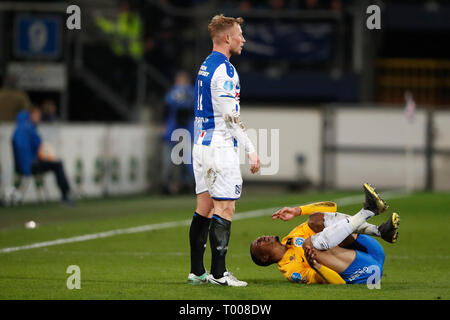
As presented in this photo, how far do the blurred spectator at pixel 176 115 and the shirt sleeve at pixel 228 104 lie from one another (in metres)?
13.6

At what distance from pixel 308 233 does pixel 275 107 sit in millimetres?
17177

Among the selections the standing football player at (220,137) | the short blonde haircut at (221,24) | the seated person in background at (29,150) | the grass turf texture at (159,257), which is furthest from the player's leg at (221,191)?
the seated person in background at (29,150)

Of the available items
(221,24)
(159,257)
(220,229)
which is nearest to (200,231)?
(220,229)

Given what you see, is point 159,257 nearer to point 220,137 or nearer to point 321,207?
point 321,207

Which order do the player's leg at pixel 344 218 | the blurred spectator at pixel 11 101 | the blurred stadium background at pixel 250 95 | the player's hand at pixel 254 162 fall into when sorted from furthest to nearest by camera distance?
the blurred stadium background at pixel 250 95 < the blurred spectator at pixel 11 101 < the player's leg at pixel 344 218 < the player's hand at pixel 254 162

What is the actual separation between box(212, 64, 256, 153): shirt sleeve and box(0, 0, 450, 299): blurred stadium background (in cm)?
664

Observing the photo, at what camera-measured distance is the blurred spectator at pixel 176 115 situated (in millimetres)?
22984

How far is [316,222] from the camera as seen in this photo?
9664 millimetres

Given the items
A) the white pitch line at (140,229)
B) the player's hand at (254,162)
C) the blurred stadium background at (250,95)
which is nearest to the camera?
the player's hand at (254,162)

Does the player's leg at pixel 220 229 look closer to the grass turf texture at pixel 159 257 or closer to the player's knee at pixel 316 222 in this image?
the grass turf texture at pixel 159 257

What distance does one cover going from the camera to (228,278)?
9.34 metres

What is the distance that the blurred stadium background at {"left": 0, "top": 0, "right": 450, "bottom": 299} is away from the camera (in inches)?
841

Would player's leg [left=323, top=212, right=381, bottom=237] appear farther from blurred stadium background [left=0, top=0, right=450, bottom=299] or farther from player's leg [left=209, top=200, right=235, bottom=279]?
blurred stadium background [left=0, top=0, right=450, bottom=299]
